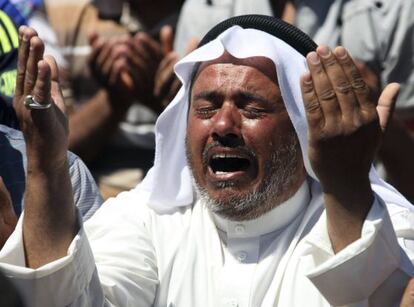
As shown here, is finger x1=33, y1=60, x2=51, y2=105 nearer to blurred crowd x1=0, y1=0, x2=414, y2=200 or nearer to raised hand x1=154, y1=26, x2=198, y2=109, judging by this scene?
blurred crowd x1=0, y1=0, x2=414, y2=200

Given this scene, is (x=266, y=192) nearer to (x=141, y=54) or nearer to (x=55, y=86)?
(x=55, y=86)

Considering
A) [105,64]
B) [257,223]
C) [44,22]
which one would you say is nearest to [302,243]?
[257,223]

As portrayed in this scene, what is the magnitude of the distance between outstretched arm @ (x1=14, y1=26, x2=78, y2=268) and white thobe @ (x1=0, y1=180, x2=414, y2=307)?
5 cm

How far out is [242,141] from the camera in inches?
186

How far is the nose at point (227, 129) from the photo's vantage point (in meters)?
4.70

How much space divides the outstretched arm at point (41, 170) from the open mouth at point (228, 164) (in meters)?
0.68

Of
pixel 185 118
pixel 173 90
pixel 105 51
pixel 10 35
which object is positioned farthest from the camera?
pixel 105 51

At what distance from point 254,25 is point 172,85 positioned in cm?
139

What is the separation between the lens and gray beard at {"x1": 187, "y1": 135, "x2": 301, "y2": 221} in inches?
185

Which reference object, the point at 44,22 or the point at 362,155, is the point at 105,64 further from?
the point at 362,155

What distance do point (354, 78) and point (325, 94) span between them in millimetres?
98

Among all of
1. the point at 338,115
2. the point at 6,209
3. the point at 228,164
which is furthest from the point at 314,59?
the point at 6,209

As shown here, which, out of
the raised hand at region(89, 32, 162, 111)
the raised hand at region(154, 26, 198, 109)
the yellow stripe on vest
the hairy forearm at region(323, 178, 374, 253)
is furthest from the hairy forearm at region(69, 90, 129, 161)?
the hairy forearm at region(323, 178, 374, 253)

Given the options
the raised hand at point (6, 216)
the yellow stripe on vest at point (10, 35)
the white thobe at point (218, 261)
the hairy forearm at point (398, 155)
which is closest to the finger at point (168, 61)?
the yellow stripe on vest at point (10, 35)
